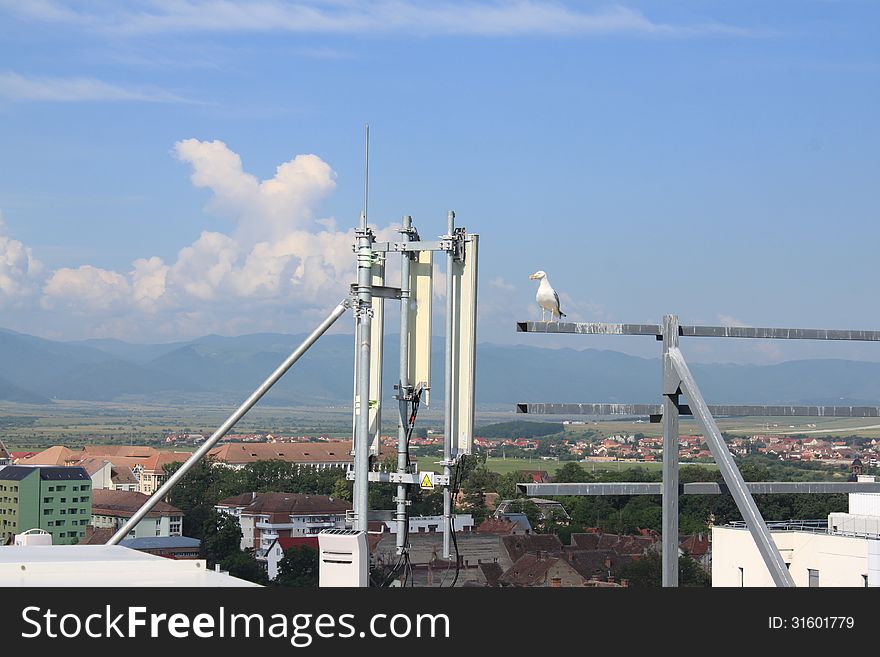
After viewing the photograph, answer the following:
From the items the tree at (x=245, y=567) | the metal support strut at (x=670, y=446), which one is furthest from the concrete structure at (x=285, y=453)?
the metal support strut at (x=670, y=446)

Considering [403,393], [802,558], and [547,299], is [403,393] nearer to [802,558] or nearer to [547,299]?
[547,299]

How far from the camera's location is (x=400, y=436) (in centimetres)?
1038

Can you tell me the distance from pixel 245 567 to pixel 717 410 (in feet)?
227

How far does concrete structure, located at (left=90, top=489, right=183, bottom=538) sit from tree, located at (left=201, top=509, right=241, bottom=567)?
2.72m

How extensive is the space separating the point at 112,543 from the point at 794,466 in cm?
8477

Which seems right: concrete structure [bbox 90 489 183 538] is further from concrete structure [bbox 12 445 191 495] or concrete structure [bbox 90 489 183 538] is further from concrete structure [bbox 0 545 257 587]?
concrete structure [bbox 0 545 257 587]

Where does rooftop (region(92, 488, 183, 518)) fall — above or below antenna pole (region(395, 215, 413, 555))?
below

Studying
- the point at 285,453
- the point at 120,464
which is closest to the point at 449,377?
the point at 120,464

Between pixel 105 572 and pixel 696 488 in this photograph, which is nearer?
pixel 105 572

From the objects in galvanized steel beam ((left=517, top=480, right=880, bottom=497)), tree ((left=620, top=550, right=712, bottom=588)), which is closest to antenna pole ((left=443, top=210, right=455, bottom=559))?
galvanized steel beam ((left=517, top=480, right=880, bottom=497))

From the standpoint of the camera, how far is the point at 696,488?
29.6 ft

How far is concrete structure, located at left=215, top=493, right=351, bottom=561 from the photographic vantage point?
329 ft

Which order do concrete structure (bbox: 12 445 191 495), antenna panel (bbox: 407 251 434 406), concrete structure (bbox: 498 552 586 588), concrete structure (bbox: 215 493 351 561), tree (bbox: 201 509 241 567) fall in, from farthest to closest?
concrete structure (bbox: 12 445 191 495)
concrete structure (bbox: 215 493 351 561)
tree (bbox: 201 509 241 567)
concrete structure (bbox: 498 552 586 588)
antenna panel (bbox: 407 251 434 406)
